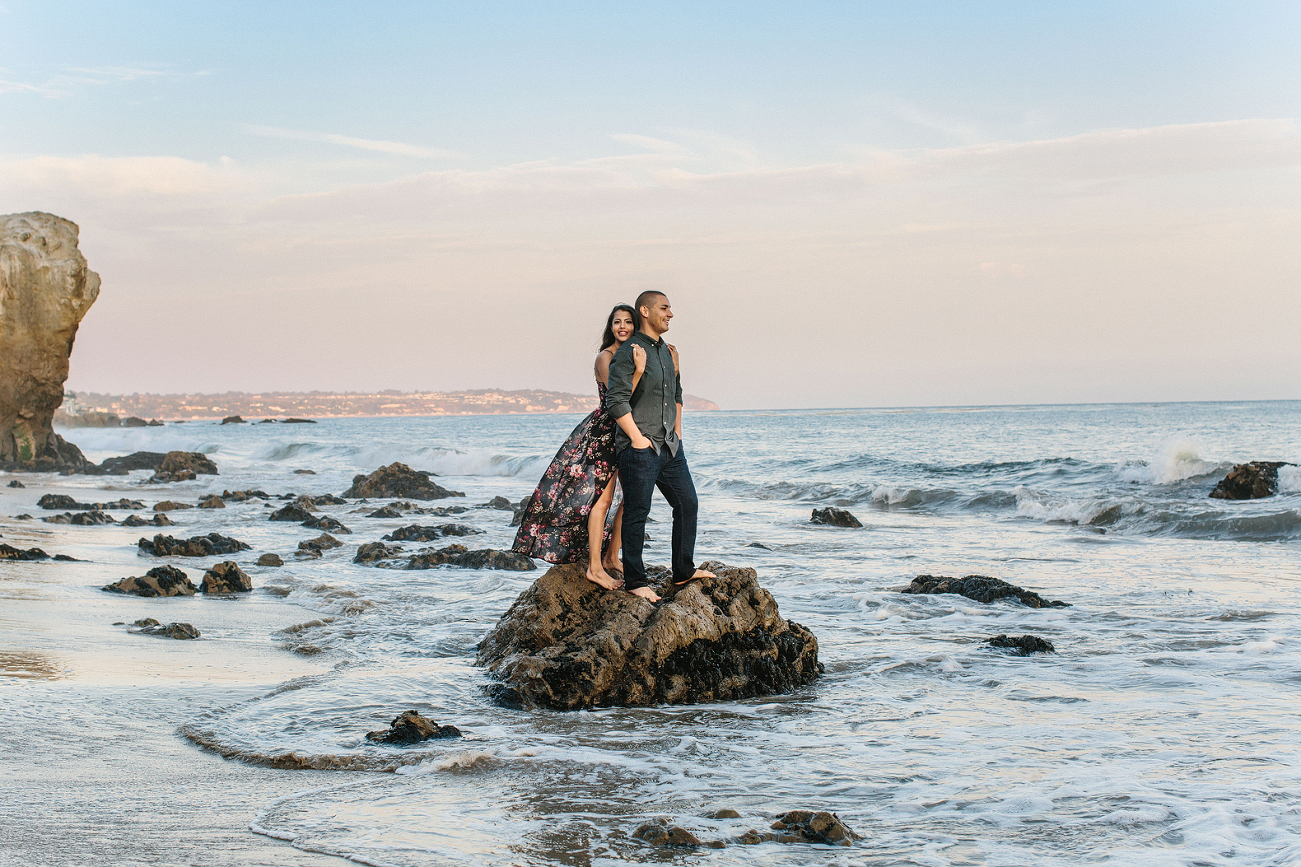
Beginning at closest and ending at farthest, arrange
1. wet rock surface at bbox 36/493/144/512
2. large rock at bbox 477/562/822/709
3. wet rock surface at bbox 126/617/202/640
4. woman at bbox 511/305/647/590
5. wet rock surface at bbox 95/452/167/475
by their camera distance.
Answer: large rock at bbox 477/562/822/709, woman at bbox 511/305/647/590, wet rock surface at bbox 126/617/202/640, wet rock surface at bbox 36/493/144/512, wet rock surface at bbox 95/452/167/475

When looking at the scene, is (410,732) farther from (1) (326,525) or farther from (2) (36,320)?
(2) (36,320)

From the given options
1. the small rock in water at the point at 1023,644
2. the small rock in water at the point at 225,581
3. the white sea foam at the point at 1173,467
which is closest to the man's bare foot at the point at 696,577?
the small rock in water at the point at 1023,644

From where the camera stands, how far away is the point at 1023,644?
7039 millimetres

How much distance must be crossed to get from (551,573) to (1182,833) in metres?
3.95

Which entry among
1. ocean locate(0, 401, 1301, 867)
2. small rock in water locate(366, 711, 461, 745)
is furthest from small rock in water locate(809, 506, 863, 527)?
small rock in water locate(366, 711, 461, 745)

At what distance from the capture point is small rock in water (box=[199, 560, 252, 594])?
9.12 m

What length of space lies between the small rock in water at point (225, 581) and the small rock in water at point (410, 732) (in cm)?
503

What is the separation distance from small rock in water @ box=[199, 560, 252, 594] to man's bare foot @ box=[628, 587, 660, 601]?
16.2 feet

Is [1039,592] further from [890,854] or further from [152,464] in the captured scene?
[152,464]

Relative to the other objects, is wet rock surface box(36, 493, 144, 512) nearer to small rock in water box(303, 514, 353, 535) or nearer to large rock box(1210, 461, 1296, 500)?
small rock in water box(303, 514, 353, 535)

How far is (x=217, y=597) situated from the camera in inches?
354

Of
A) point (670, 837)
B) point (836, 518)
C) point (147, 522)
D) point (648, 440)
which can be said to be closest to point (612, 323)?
point (648, 440)

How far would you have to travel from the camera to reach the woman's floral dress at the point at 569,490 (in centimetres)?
642

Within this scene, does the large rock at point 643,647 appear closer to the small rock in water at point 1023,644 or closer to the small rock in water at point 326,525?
the small rock in water at point 1023,644
